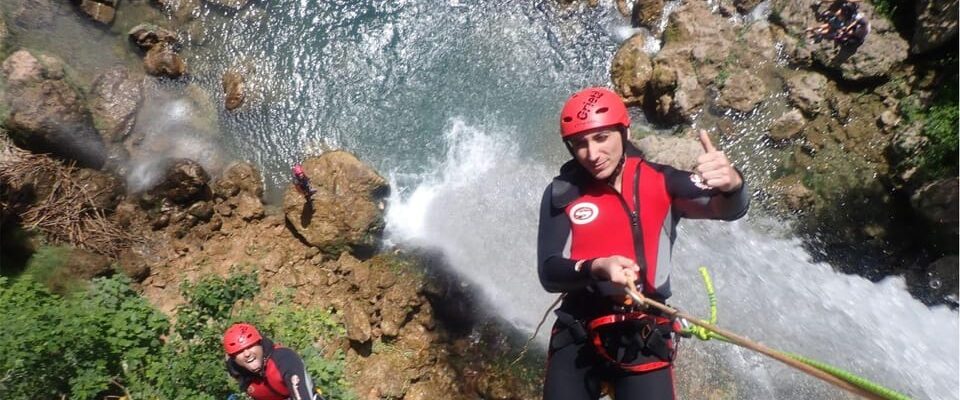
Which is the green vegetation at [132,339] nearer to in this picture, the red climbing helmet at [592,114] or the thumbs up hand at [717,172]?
the red climbing helmet at [592,114]

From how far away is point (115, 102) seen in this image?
28.5 ft

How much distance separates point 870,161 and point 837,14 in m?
2.01

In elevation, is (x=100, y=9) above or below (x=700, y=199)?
below

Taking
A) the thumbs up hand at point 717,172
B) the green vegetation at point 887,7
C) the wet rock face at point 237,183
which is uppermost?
the green vegetation at point 887,7

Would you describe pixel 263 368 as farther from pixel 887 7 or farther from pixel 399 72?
pixel 887 7

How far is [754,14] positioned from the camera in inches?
319

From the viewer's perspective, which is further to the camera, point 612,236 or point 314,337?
point 314,337

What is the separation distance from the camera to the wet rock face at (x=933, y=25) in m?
6.58

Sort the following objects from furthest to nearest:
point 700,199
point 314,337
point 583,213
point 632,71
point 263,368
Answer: point 632,71, point 314,337, point 263,368, point 583,213, point 700,199

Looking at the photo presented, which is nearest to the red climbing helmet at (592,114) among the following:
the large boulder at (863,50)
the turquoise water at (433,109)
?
the turquoise water at (433,109)

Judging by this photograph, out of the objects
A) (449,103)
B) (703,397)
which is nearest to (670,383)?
(703,397)

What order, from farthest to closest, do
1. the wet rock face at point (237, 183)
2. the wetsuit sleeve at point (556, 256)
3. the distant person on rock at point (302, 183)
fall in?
the wet rock face at point (237, 183)
the distant person on rock at point (302, 183)
the wetsuit sleeve at point (556, 256)

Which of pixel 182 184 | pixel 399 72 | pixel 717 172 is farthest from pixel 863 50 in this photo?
pixel 182 184

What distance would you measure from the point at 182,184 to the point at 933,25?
10.1 m
